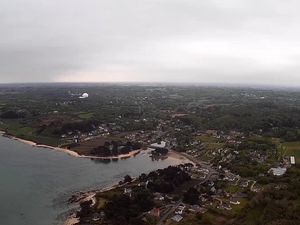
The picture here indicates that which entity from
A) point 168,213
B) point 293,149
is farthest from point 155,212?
point 293,149

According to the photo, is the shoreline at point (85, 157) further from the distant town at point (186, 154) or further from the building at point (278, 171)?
the building at point (278, 171)

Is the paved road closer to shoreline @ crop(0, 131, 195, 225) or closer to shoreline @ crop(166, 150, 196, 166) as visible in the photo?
shoreline @ crop(0, 131, 195, 225)

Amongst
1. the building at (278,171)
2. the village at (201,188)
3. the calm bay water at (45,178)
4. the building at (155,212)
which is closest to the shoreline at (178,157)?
the village at (201,188)

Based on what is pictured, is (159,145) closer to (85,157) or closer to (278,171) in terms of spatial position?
(85,157)

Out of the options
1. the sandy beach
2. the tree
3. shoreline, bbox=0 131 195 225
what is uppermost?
the tree

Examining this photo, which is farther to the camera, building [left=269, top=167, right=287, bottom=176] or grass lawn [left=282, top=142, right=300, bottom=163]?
grass lawn [left=282, top=142, right=300, bottom=163]

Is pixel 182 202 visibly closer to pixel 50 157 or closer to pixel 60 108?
pixel 50 157

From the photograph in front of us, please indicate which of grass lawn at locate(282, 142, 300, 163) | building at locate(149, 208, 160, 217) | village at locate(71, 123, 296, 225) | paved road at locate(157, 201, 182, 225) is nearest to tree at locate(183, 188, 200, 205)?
village at locate(71, 123, 296, 225)

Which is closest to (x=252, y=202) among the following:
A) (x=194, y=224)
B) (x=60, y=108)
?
(x=194, y=224)
